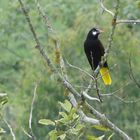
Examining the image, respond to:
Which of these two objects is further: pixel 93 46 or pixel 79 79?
pixel 79 79

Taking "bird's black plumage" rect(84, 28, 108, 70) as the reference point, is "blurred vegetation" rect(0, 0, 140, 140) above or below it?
below

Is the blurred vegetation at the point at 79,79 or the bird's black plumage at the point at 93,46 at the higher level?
the bird's black plumage at the point at 93,46

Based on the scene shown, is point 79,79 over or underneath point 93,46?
underneath

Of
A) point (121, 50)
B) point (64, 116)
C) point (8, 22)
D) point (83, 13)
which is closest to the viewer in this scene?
point (64, 116)

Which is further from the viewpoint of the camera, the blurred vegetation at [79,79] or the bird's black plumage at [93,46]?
the blurred vegetation at [79,79]

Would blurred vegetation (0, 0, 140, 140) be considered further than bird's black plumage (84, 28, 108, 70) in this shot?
Yes

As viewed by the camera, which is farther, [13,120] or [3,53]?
[3,53]

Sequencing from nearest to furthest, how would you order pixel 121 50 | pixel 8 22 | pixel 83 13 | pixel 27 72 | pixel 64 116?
1. pixel 64 116
2. pixel 121 50
3. pixel 27 72
4. pixel 83 13
5. pixel 8 22

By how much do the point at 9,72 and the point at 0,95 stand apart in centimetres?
1165

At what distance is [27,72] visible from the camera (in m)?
11.5

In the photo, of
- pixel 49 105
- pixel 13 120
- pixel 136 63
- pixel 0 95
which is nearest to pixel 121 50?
pixel 136 63

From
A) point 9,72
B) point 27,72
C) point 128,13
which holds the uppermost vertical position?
point 128,13

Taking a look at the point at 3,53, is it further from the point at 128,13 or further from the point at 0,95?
the point at 0,95

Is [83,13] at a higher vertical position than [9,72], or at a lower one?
higher
